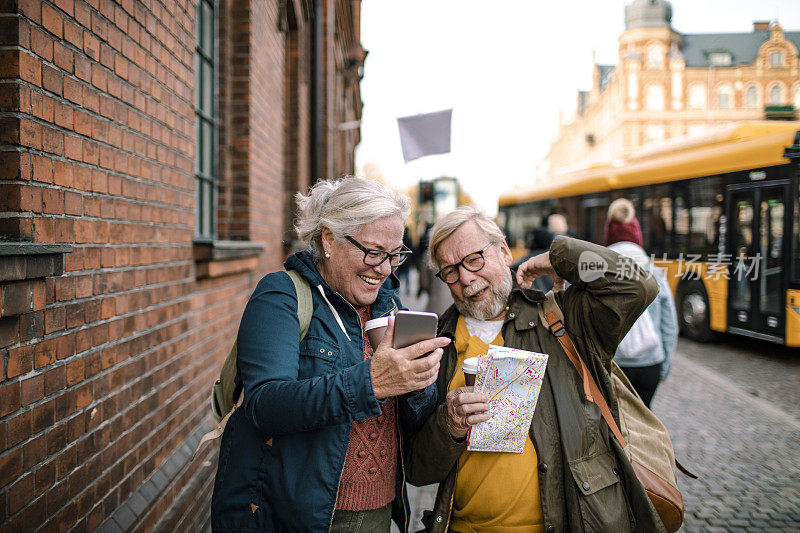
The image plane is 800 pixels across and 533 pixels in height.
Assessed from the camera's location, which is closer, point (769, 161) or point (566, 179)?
point (769, 161)

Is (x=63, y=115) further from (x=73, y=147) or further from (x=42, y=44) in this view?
(x=42, y=44)

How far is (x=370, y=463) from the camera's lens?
6.08 feet

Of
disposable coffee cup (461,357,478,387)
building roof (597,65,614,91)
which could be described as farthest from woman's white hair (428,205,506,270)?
building roof (597,65,614,91)

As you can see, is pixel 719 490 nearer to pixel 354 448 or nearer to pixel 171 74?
pixel 354 448

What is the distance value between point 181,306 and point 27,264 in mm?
1566

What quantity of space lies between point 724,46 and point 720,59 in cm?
182

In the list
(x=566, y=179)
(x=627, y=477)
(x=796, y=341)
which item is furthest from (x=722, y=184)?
(x=627, y=477)

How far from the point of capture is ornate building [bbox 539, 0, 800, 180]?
4834 centimetres

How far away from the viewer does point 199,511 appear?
3225mm

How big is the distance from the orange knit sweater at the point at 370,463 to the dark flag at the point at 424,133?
19.9 feet

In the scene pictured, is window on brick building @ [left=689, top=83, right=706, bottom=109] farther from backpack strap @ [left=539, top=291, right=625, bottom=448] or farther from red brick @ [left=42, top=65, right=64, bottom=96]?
red brick @ [left=42, top=65, right=64, bottom=96]

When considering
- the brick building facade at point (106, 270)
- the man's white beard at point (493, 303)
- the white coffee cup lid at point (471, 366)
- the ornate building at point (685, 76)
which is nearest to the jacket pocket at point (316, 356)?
the white coffee cup lid at point (471, 366)

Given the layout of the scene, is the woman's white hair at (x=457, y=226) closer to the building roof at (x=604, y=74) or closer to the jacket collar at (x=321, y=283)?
the jacket collar at (x=321, y=283)

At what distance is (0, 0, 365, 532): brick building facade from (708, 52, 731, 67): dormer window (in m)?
55.7
